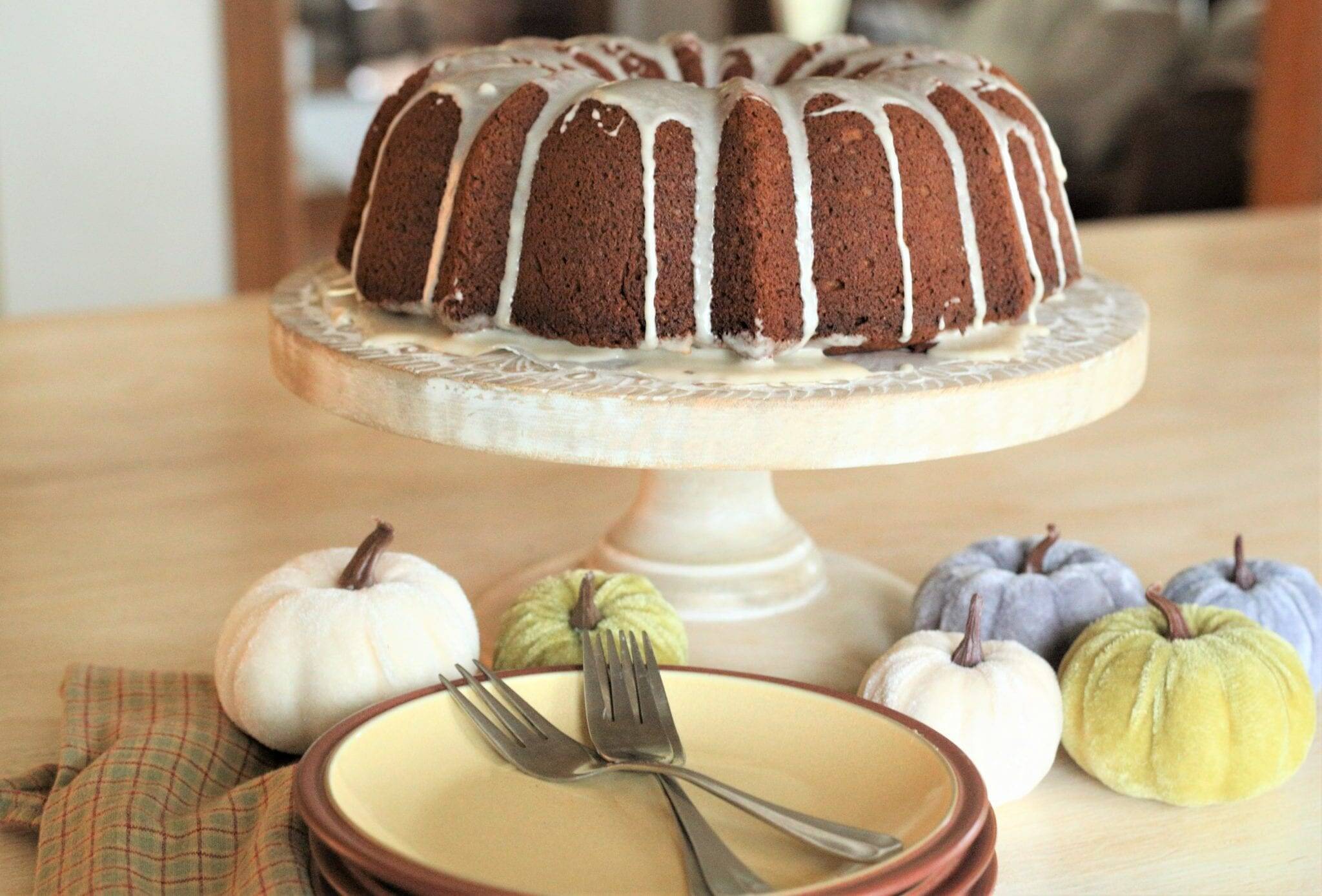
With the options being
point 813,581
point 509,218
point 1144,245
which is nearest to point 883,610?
point 813,581

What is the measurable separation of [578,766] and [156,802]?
206 mm

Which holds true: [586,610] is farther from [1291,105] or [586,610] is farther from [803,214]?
[1291,105]

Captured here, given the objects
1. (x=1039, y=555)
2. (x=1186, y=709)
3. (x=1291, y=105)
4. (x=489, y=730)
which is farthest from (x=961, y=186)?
(x=1291, y=105)

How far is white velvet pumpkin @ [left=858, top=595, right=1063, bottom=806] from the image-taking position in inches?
28.5

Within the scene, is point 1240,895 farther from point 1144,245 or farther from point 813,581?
point 1144,245

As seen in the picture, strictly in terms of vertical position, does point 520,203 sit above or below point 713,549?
above

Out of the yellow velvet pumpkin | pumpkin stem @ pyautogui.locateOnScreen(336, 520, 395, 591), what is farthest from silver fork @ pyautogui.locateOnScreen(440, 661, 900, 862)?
the yellow velvet pumpkin

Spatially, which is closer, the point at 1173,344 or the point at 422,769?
the point at 422,769

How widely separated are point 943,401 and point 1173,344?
1096 millimetres

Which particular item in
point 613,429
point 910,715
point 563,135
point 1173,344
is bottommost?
point 1173,344

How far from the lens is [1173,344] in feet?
5.81

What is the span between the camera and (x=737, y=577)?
0.97 metres

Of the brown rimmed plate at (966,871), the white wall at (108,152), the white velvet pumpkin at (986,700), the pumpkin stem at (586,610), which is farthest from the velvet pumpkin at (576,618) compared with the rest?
the white wall at (108,152)

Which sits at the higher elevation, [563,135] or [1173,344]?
[563,135]
